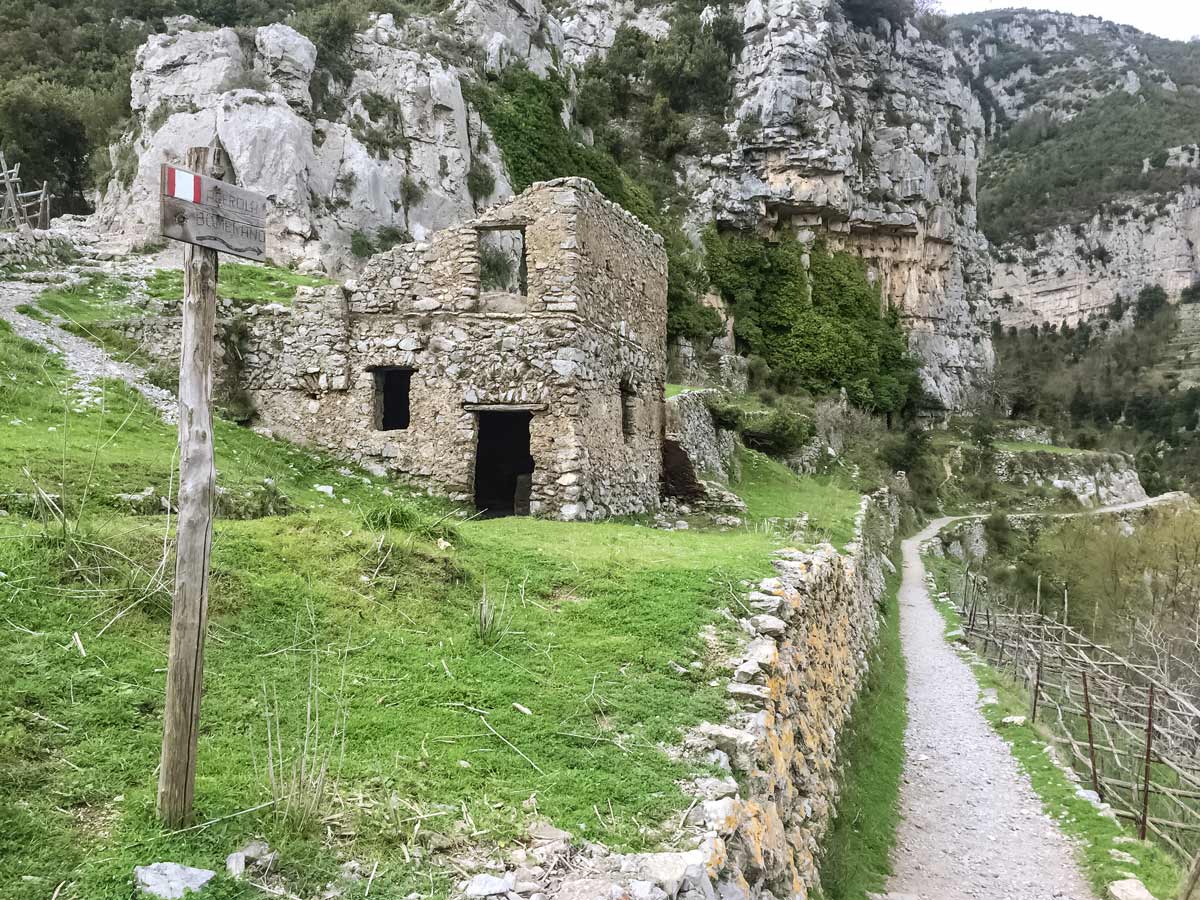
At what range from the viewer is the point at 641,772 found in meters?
4.21

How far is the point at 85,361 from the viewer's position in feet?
37.5

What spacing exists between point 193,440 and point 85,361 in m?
9.99

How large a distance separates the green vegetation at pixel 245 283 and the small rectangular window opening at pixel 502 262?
840 centimetres

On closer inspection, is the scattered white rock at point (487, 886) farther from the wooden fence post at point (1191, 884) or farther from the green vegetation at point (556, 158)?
the green vegetation at point (556, 158)

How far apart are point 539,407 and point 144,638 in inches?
294

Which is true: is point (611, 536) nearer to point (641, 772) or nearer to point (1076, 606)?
point (641, 772)

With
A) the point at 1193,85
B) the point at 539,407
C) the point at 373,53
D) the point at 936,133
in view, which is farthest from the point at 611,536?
the point at 1193,85

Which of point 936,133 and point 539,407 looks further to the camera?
point 936,133

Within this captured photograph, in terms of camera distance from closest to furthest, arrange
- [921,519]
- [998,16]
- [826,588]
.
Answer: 1. [826,588]
2. [921,519]
3. [998,16]

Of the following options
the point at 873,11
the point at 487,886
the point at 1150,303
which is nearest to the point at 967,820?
the point at 487,886

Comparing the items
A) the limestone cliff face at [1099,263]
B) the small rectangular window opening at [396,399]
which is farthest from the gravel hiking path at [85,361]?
the limestone cliff face at [1099,263]

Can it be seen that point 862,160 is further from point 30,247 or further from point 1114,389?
point 30,247

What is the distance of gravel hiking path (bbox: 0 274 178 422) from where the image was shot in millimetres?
10930

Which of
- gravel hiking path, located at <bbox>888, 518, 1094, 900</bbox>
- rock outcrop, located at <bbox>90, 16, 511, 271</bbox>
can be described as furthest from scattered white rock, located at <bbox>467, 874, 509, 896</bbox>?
rock outcrop, located at <bbox>90, 16, 511, 271</bbox>
